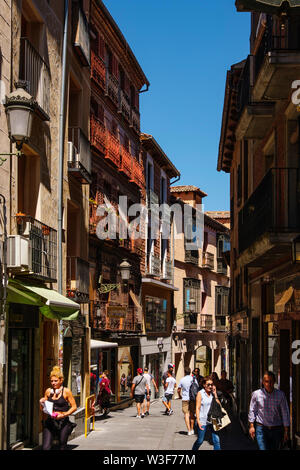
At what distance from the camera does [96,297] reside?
26.6 m

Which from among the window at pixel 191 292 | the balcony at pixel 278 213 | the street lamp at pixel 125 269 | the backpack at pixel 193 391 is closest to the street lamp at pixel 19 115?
the balcony at pixel 278 213

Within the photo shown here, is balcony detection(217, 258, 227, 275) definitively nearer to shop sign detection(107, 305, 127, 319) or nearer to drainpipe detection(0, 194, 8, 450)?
shop sign detection(107, 305, 127, 319)

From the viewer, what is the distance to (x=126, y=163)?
Result: 103ft

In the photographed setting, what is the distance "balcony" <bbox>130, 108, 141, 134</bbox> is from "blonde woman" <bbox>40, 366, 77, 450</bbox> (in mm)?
22117

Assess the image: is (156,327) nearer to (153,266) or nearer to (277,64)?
(153,266)

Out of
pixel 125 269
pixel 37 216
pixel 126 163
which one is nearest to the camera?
pixel 37 216

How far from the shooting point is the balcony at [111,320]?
26.0m

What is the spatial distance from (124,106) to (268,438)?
70.7 feet

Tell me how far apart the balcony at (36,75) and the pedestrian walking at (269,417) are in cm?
712

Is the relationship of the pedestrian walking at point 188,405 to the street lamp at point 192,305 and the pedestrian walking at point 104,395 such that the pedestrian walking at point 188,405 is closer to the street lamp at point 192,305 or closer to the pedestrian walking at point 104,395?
the pedestrian walking at point 104,395

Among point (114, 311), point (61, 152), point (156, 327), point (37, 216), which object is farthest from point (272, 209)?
A: point (156, 327)

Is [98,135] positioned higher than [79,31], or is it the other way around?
[79,31]

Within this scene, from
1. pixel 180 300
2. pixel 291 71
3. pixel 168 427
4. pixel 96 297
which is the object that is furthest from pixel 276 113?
pixel 180 300

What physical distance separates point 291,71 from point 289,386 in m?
6.71
